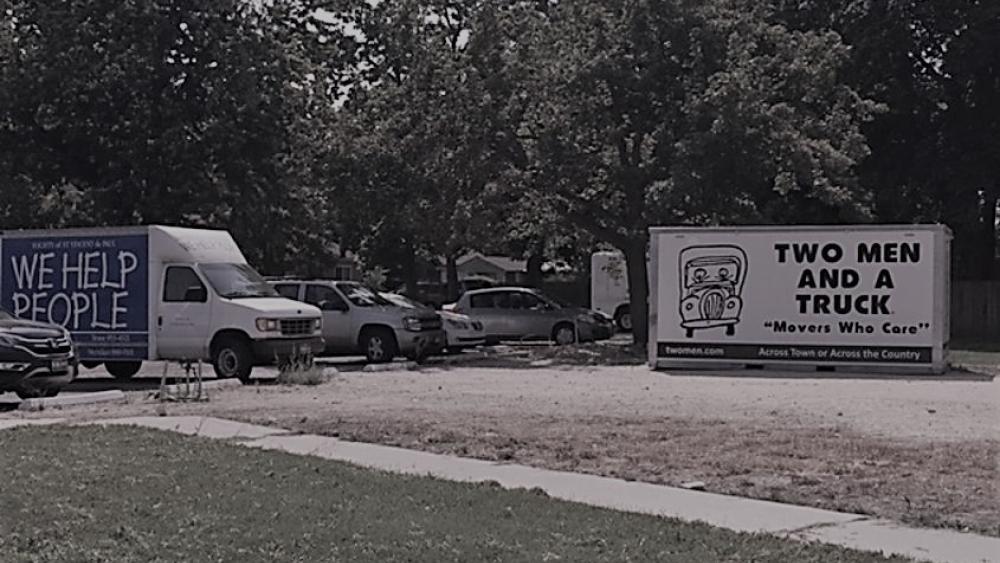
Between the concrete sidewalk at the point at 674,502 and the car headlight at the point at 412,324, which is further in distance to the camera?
the car headlight at the point at 412,324

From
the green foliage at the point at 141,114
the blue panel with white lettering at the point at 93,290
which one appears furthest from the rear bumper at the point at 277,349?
the green foliage at the point at 141,114

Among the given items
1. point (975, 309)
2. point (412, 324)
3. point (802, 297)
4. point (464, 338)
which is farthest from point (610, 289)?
point (802, 297)

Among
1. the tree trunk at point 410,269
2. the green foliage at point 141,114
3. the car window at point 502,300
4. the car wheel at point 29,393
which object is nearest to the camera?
the car wheel at point 29,393

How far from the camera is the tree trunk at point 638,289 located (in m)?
30.8

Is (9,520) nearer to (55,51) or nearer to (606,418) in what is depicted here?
(606,418)

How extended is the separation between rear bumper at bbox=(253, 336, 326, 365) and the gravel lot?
0.86m

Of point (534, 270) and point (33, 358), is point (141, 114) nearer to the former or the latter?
point (33, 358)

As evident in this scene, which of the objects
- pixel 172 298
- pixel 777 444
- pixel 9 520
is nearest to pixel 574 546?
pixel 9 520

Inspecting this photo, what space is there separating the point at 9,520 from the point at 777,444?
24.5 ft

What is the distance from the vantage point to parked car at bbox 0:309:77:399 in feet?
57.1

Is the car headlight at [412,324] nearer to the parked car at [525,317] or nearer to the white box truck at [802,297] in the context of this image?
the white box truck at [802,297]

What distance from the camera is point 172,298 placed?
21.9 m

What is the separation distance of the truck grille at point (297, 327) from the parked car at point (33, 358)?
4069 millimetres

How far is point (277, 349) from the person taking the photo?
21.5 meters
